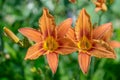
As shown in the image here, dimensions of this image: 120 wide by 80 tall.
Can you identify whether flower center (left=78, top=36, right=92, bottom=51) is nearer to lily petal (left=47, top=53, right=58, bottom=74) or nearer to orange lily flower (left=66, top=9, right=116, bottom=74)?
orange lily flower (left=66, top=9, right=116, bottom=74)

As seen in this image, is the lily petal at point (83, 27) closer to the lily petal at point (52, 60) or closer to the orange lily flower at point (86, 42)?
the orange lily flower at point (86, 42)

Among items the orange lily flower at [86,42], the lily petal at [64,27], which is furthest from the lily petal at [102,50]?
the lily petal at [64,27]

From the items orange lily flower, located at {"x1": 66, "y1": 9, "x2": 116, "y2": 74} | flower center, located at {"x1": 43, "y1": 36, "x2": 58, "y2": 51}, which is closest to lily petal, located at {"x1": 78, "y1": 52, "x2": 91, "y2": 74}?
orange lily flower, located at {"x1": 66, "y1": 9, "x2": 116, "y2": 74}

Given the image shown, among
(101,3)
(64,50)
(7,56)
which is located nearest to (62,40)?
(64,50)

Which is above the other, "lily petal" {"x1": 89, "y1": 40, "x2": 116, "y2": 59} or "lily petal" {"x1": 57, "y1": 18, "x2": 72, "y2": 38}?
"lily petal" {"x1": 57, "y1": 18, "x2": 72, "y2": 38}

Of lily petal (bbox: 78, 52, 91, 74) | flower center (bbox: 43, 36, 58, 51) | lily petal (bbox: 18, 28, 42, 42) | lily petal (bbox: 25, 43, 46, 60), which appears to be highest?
lily petal (bbox: 18, 28, 42, 42)

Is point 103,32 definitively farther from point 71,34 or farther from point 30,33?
point 30,33
